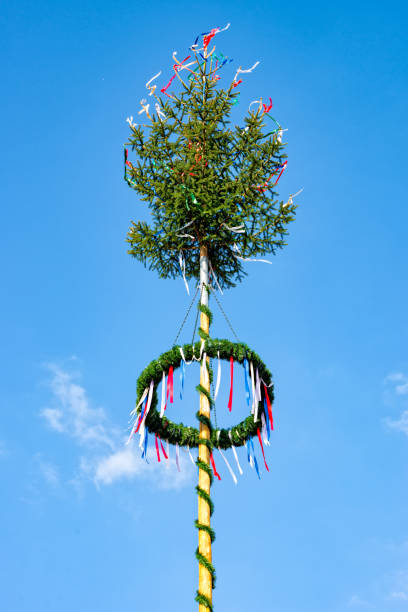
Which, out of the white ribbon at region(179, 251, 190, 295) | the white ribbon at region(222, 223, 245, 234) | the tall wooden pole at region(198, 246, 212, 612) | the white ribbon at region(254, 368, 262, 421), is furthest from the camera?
the white ribbon at region(179, 251, 190, 295)

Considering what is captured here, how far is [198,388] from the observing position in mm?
12523

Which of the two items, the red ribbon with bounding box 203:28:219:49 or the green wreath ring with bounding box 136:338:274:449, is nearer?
the green wreath ring with bounding box 136:338:274:449

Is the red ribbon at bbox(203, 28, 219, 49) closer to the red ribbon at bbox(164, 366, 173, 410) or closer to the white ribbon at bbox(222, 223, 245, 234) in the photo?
the white ribbon at bbox(222, 223, 245, 234)

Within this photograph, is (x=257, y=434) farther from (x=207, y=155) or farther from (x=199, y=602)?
(x=207, y=155)

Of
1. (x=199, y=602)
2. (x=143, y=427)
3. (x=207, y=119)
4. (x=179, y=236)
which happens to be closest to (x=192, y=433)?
(x=143, y=427)

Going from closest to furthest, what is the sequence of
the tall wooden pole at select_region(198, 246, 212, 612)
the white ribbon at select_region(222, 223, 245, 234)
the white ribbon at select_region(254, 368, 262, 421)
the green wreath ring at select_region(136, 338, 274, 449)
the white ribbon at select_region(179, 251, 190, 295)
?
1. the tall wooden pole at select_region(198, 246, 212, 612)
2. the white ribbon at select_region(254, 368, 262, 421)
3. the green wreath ring at select_region(136, 338, 274, 449)
4. the white ribbon at select_region(222, 223, 245, 234)
5. the white ribbon at select_region(179, 251, 190, 295)

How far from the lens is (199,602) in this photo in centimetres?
1032

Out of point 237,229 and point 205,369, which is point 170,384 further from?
point 237,229

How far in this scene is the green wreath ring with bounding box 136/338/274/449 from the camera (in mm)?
12492

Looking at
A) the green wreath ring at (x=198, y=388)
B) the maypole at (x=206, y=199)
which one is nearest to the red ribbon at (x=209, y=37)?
the maypole at (x=206, y=199)

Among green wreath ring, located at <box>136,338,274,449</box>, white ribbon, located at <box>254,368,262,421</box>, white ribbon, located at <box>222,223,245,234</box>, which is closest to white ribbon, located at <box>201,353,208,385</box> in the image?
green wreath ring, located at <box>136,338,274,449</box>

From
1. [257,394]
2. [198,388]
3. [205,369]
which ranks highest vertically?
[205,369]

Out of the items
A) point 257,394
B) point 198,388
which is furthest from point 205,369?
point 257,394

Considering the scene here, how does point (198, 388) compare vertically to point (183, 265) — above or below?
below
